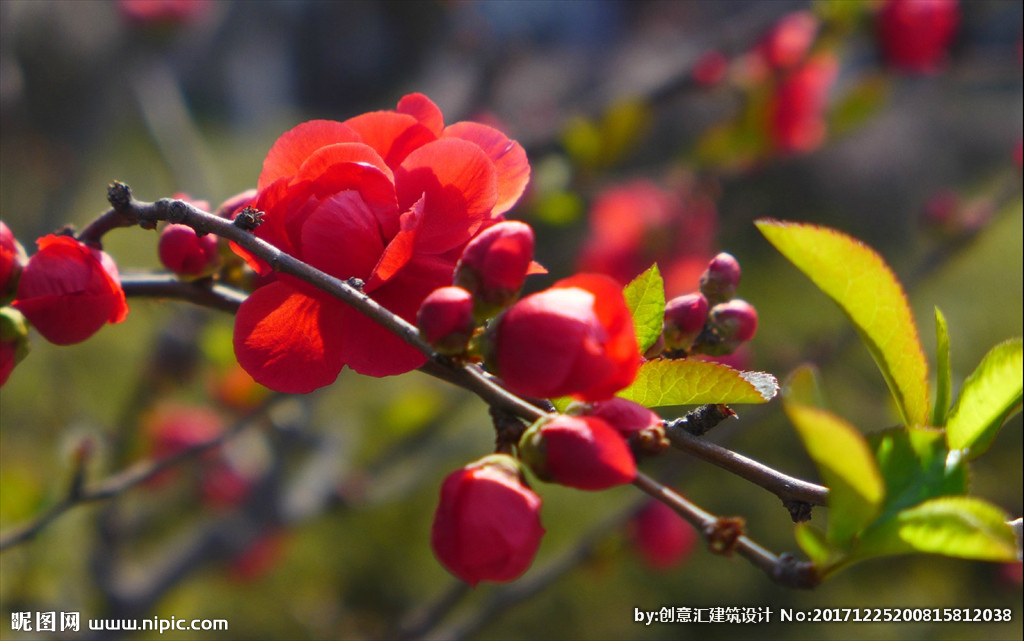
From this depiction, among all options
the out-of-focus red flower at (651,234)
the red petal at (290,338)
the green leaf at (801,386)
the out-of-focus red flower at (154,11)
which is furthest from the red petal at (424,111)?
the out-of-focus red flower at (154,11)

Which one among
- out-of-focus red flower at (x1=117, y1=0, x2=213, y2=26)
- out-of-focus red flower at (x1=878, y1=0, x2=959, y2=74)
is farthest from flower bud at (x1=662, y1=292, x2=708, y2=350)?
out-of-focus red flower at (x1=117, y1=0, x2=213, y2=26)

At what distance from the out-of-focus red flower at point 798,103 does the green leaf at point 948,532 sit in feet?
3.60

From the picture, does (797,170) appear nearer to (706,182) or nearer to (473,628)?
(706,182)

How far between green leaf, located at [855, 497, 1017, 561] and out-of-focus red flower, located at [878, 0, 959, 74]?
1.14m

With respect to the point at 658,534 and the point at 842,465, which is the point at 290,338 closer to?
the point at 842,465

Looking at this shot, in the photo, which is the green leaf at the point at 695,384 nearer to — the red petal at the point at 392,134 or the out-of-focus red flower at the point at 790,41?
the red petal at the point at 392,134

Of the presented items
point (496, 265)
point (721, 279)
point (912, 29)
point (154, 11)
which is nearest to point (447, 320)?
point (496, 265)

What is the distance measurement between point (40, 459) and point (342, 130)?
6.46 feet

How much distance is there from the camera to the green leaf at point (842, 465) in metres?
0.25

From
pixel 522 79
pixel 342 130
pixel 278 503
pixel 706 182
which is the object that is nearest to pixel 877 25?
pixel 706 182

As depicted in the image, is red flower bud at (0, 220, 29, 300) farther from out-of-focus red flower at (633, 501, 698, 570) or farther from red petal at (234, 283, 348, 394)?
out-of-focus red flower at (633, 501, 698, 570)

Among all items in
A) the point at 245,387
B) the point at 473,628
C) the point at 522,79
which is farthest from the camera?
the point at 522,79

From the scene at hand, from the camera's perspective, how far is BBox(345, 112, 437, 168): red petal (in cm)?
38

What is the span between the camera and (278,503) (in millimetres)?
1235
